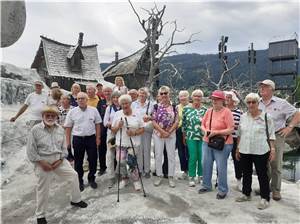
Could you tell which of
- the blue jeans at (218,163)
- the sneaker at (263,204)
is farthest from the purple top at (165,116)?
the sneaker at (263,204)

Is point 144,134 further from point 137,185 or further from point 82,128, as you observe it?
point 82,128

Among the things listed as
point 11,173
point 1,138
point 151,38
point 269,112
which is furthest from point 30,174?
point 151,38

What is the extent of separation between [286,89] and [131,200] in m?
39.1

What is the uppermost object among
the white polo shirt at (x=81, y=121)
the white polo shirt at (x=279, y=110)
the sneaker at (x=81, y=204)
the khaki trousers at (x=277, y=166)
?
the white polo shirt at (x=279, y=110)

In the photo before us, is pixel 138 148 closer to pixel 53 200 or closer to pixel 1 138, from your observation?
pixel 53 200

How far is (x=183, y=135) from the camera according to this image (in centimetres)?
618

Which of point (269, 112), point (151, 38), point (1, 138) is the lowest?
point (1, 138)

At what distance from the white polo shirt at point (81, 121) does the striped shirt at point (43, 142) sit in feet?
2.62

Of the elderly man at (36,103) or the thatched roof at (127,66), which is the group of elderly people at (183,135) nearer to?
the elderly man at (36,103)

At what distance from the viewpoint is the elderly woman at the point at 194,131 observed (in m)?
5.81

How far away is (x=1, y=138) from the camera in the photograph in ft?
27.9

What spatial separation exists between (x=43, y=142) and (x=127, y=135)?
5.14ft

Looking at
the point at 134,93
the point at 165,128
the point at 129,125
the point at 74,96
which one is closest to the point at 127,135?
the point at 129,125

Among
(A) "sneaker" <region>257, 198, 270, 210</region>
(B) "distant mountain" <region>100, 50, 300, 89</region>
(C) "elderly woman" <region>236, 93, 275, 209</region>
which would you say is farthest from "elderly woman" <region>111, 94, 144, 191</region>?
(B) "distant mountain" <region>100, 50, 300, 89</region>
